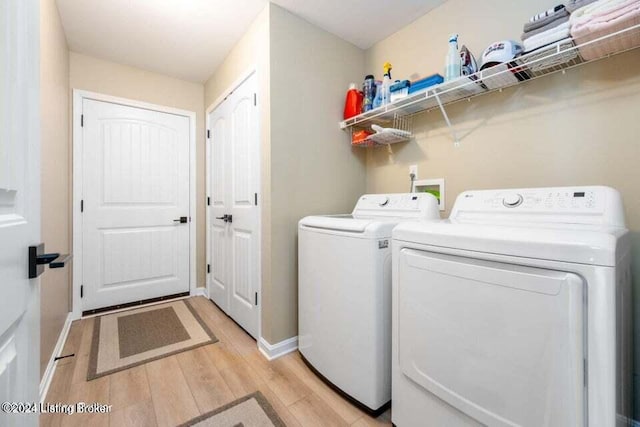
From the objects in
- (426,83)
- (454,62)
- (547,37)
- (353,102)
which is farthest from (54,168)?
(547,37)

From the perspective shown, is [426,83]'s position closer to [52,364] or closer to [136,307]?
[52,364]

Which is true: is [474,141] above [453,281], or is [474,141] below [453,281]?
above

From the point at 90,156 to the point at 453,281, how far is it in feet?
9.66

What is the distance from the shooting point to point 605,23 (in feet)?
3.19

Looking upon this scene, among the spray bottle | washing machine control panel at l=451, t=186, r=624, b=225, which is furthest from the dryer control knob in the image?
the spray bottle

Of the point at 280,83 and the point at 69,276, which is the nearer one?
the point at 280,83

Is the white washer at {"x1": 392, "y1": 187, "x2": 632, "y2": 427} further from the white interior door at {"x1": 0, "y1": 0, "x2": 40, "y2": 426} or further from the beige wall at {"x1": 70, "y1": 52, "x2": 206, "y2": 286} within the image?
the beige wall at {"x1": 70, "y1": 52, "x2": 206, "y2": 286}

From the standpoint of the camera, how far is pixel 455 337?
91cm

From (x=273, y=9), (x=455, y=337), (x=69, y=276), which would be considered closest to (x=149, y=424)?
(x=455, y=337)

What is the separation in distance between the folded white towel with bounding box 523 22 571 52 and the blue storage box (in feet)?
1.29

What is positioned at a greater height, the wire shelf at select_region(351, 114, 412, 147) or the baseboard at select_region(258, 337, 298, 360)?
the wire shelf at select_region(351, 114, 412, 147)

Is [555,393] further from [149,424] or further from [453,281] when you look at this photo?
[149,424]

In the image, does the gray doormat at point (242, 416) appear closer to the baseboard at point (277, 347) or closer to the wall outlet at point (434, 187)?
the baseboard at point (277, 347)

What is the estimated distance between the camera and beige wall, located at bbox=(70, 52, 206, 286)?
233 centimetres
